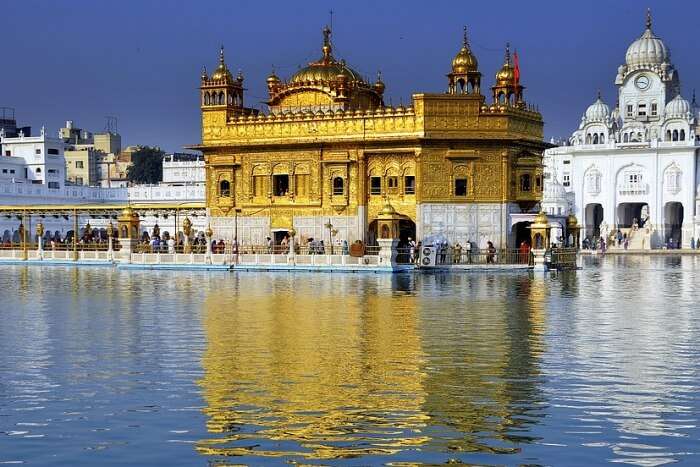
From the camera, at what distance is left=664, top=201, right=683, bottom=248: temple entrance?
68.4 metres

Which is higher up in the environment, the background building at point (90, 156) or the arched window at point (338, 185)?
the background building at point (90, 156)

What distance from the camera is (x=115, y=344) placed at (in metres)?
16.1

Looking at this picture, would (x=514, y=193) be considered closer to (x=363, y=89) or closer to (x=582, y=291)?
(x=363, y=89)

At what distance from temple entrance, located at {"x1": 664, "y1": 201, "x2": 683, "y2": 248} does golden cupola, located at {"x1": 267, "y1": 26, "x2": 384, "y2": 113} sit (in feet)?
103

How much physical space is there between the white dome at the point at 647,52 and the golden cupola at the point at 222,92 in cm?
4101

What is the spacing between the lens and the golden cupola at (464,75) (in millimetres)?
39438

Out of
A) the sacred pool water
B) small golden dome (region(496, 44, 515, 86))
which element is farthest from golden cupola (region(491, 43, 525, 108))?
the sacred pool water

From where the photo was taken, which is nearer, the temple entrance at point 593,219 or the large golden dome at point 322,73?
the large golden dome at point 322,73

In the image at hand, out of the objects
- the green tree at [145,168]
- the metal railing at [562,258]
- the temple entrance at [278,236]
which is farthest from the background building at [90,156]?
the metal railing at [562,258]

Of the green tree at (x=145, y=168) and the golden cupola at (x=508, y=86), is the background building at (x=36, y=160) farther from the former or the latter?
the golden cupola at (x=508, y=86)

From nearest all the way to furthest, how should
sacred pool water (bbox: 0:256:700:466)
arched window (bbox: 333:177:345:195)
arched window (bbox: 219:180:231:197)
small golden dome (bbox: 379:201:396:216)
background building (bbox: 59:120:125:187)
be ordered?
sacred pool water (bbox: 0:256:700:466)
small golden dome (bbox: 379:201:396:216)
arched window (bbox: 333:177:345:195)
arched window (bbox: 219:180:231:197)
background building (bbox: 59:120:125:187)

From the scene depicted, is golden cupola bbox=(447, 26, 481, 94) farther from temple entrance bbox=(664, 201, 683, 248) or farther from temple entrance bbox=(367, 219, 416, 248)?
temple entrance bbox=(664, 201, 683, 248)

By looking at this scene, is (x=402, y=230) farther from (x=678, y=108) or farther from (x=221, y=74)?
(x=678, y=108)

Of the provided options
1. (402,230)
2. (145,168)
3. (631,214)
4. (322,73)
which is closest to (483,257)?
(402,230)
